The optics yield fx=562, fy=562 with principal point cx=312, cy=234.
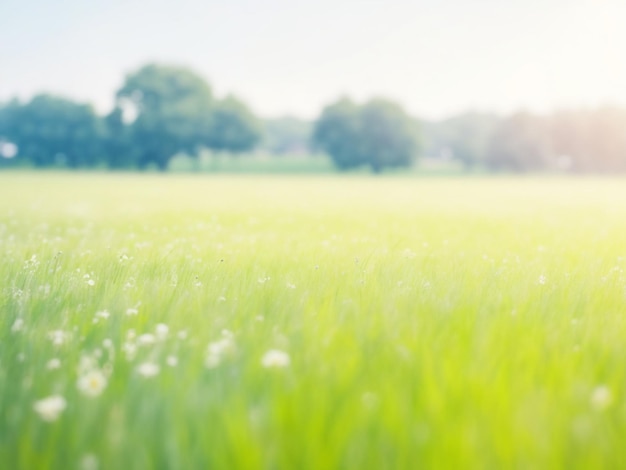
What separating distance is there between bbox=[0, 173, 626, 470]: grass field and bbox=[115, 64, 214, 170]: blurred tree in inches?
3406

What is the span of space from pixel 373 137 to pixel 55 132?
5709cm

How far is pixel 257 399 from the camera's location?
3156 millimetres

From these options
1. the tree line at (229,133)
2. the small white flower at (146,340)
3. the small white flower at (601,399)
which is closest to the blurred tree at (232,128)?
the tree line at (229,133)

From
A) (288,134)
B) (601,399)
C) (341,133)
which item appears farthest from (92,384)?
(288,134)

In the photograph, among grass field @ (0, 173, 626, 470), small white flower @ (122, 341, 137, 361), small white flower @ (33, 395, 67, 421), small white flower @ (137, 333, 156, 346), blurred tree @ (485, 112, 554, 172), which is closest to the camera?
grass field @ (0, 173, 626, 470)

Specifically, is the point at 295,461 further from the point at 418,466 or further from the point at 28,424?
the point at 28,424

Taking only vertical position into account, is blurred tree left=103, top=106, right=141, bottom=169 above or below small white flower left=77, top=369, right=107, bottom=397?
above

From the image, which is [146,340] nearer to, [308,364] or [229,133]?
[308,364]

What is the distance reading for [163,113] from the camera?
297 ft

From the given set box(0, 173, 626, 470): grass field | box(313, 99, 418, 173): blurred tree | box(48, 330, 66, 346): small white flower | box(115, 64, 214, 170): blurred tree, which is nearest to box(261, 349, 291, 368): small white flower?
box(0, 173, 626, 470): grass field

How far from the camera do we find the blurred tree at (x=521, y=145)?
360ft

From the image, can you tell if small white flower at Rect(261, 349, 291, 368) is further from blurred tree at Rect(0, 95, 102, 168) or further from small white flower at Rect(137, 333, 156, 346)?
blurred tree at Rect(0, 95, 102, 168)

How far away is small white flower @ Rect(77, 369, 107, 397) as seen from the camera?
312 cm

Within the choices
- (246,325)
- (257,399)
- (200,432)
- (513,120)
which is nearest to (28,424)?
(200,432)
